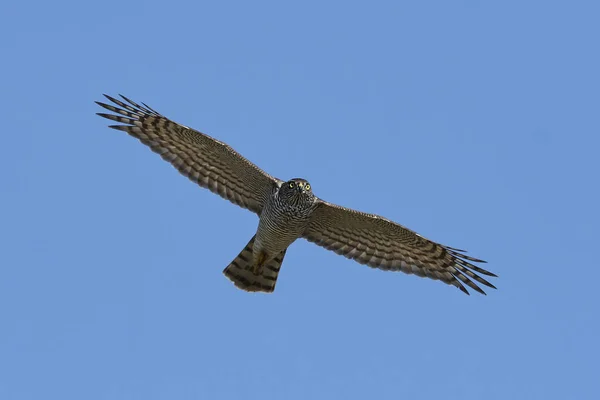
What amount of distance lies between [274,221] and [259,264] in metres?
1.26

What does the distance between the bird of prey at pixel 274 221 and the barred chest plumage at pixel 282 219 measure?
15 mm

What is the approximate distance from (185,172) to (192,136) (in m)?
0.69

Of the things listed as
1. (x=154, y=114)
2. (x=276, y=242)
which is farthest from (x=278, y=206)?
(x=154, y=114)

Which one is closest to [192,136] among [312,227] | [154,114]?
[154,114]

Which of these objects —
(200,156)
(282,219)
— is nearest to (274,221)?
(282,219)

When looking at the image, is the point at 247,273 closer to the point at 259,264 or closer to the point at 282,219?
the point at 259,264

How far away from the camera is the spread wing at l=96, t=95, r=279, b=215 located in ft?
79.8

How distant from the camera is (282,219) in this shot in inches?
939

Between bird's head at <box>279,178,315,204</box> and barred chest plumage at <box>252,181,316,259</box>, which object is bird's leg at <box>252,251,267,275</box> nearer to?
barred chest plumage at <box>252,181,316,259</box>

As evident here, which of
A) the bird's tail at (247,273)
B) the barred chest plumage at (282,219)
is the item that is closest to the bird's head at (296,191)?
the barred chest plumage at (282,219)

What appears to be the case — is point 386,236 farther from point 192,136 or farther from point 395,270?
point 192,136

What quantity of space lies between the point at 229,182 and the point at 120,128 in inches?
73.1

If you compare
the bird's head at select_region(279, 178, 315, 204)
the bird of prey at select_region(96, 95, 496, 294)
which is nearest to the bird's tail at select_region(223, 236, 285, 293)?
the bird of prey at select_region(96, 95, 496, 294)

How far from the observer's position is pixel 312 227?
24891 millimetres
